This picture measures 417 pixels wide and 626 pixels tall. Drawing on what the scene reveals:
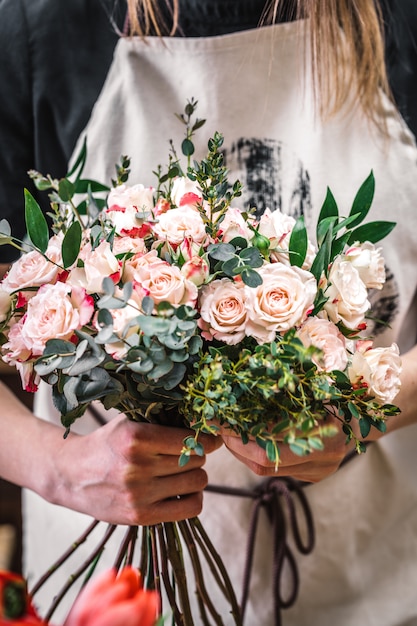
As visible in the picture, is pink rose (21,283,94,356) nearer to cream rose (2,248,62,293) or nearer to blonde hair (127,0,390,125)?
cream rose (2,248,62,293)

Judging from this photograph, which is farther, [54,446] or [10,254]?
[10,254]

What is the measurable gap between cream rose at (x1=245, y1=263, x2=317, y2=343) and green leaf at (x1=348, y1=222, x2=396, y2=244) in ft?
0.49

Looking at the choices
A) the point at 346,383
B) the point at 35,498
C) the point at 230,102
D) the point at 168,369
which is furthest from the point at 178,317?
the point at 35,498

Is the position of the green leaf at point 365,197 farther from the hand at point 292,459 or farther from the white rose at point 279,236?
the hand at point 292,459

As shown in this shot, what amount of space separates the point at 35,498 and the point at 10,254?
46 cm

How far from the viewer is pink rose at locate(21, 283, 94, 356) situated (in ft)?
1.93

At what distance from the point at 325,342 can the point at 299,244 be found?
0.11 meters

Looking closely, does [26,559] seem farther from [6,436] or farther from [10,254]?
[10,254]

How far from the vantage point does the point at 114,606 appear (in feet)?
1.25

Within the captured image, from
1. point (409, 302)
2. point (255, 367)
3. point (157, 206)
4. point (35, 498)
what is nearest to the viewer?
point (255, 367)

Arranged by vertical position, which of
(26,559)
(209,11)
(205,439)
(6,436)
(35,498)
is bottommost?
(26,559)

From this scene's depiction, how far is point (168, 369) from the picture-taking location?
22.1 inches

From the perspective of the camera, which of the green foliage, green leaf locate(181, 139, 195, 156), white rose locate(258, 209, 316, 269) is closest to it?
the green foliage

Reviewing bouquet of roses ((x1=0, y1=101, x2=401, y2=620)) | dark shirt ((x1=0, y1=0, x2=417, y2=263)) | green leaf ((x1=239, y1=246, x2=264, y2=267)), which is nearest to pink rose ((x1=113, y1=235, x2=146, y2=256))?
bouquet of roses ((x1=0, y1=101, x2=401, y2=620))
